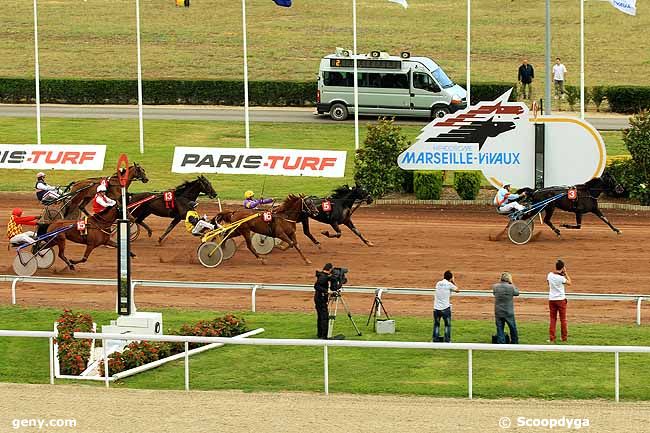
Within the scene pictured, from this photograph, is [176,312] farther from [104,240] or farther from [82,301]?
[104,240]

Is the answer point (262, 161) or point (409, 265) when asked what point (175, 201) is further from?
point (262, 161)

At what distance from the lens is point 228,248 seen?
75.3ft

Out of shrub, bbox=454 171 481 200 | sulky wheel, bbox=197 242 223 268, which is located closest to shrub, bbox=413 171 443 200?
shrub, bbox=454 171 481 200

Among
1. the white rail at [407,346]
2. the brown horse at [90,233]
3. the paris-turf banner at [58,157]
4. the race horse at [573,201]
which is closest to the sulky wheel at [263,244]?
the brown horse at [90,233]

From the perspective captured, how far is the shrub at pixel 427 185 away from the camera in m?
28.1

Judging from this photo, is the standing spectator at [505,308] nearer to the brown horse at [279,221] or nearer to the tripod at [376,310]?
the tripod at [376,310]

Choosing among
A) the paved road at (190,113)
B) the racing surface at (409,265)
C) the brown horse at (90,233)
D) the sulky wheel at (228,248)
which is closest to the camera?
the racing surface at (409,265)

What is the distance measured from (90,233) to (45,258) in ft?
2.62

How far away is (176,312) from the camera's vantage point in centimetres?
1942

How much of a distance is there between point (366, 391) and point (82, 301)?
6.91 metres

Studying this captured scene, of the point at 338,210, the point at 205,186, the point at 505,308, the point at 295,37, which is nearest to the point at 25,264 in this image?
the point at 205,186

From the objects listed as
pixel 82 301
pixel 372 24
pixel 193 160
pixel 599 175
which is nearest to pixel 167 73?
pixel 372 24

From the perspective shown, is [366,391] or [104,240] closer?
[366,391]

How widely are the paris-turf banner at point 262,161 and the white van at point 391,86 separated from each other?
808 centimetres
